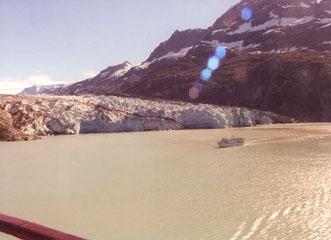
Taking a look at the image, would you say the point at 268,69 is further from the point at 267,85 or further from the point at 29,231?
the point at 29,231

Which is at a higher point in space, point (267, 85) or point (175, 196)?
point (267, 85)

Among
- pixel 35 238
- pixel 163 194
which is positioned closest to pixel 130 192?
pixel 163 194

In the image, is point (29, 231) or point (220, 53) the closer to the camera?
point (29, 231)

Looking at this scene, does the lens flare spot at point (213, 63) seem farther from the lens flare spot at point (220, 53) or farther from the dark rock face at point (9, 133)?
the dark rock face at point (9, 133)

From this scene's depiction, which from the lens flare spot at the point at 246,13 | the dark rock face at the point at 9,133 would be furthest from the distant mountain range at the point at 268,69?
the dark rock face at the point at 9,133

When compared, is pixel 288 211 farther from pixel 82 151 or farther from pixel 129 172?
pixel 82 151

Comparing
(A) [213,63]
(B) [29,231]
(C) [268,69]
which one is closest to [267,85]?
(C) [268,69]
